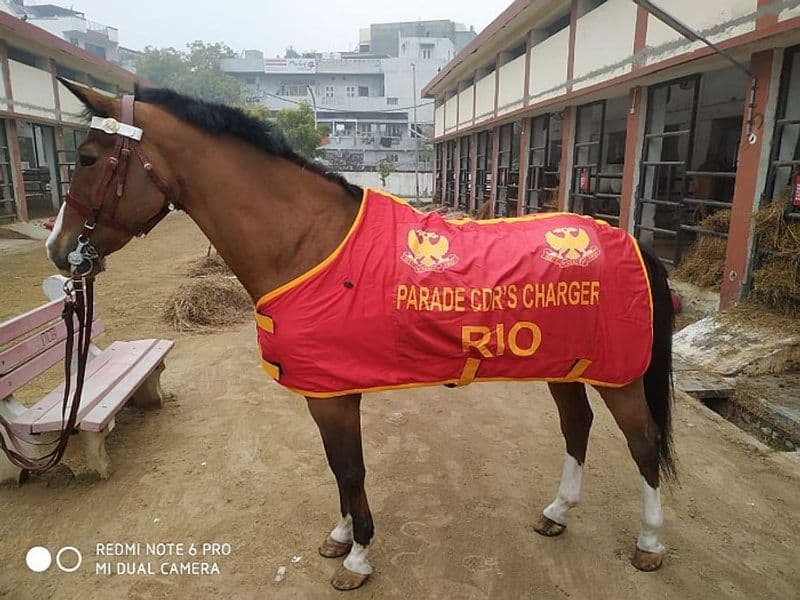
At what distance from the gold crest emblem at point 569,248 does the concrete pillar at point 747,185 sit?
3.75 m

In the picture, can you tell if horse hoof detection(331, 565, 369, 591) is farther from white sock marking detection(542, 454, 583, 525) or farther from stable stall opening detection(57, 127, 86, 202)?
stable stall opening detection(57, 127, 86, 202)

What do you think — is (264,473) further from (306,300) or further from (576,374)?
(576,374)

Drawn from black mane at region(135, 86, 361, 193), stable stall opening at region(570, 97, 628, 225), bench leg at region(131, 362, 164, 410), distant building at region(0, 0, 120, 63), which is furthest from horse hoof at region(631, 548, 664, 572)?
distant building at region(0, 0, 120, 63)

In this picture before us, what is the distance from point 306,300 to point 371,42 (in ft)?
204

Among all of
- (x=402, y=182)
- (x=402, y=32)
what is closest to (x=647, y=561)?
(x=402, y=182)

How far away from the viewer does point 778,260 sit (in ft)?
15.8

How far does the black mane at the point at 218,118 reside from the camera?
199cm

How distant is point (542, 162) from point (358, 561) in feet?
36.4

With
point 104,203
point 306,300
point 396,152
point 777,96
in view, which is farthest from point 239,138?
point 396,152

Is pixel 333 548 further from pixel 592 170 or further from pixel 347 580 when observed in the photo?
pixel 592 170

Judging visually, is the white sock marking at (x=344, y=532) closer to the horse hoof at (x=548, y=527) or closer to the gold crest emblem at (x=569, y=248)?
the horse hoof at (x=548, y=527)

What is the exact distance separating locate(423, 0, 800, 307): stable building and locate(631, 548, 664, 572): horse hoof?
373 centimetres

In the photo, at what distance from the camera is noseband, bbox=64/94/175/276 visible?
1.86m

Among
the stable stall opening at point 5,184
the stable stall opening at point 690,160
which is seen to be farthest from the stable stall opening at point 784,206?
the stable stall opening at point 5,184
